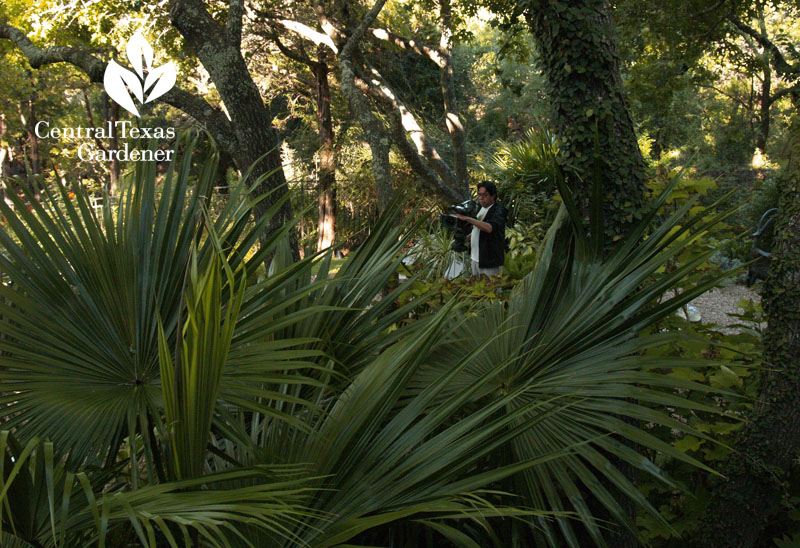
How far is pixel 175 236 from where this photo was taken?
2.08 meters

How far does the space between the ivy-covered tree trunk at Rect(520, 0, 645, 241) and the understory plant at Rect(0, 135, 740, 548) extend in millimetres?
244

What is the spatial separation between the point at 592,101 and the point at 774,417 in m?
1.44

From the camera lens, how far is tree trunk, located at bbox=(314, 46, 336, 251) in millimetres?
12595

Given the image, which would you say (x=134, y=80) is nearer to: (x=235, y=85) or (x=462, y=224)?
(x=235, y=85)

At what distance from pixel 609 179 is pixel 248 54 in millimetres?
10724

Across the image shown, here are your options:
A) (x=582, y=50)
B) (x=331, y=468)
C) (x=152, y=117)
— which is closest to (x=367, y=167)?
(x=152, y=117)

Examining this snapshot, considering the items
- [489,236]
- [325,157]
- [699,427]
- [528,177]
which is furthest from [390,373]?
[325,157]

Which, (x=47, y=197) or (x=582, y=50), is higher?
(x=582, y=50)

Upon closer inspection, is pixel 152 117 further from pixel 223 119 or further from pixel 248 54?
pixel 223 119

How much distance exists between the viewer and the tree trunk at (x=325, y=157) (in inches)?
496

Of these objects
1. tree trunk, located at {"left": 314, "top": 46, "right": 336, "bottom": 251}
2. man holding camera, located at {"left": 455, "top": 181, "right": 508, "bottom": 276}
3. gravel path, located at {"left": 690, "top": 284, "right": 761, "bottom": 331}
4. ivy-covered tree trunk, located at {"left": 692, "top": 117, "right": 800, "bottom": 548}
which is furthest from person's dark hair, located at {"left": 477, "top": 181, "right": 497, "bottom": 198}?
tree trunk, located at {"left": 314, "top": 46, "right": 336, "bottom": 251}

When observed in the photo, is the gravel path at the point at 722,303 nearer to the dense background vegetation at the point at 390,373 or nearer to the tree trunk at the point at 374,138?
the tree trunk at the point at 374,138

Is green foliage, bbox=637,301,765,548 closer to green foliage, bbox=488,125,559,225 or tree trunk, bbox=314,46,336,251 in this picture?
green foliage, bbox=488,125,559,225

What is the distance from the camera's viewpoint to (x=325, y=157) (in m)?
13.1
